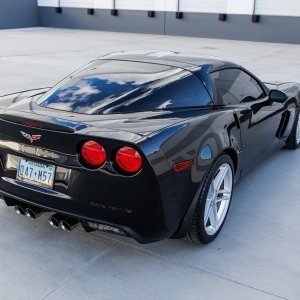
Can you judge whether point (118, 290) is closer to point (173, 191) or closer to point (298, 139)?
point (173, 191)

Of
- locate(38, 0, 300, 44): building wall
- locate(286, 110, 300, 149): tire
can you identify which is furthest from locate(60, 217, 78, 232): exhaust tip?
locate(38, 0, 300, 44): building wall

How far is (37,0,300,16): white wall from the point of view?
19.1m

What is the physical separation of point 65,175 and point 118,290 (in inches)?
29.8

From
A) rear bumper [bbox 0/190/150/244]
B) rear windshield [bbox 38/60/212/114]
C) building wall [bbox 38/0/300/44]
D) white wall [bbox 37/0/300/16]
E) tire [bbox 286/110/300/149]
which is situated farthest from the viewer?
building wall [bbox 38/0/300/44]

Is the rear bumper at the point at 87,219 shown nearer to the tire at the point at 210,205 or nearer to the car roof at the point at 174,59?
the tire at the point at 210,205

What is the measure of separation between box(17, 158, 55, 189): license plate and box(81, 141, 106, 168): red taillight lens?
27 centimetres

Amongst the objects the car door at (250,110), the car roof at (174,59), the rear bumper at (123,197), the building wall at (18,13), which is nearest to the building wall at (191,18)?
the building wall at (18,13)

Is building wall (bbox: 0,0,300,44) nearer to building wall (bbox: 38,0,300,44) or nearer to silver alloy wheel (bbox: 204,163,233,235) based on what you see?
building wall (bbox: 38,0,300,44)

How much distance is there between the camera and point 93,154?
257cm

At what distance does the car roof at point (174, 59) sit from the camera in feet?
11.8

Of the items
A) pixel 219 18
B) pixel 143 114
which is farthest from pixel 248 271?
pixel 219 18

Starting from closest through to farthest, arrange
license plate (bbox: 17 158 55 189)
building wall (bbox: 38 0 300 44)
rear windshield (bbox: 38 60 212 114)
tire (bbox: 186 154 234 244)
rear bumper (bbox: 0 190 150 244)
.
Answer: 1. rear bumper (bbox: 0 190 150 244)
2. license plate (bbox: 17 158 55 189)
3. tire (bbox: 186 154 234 244)
4. rear windshield (bbox: 38 60 212 114)
5. building wall (bbox: 38 0 300 44)

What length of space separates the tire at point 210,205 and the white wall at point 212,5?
17.6m

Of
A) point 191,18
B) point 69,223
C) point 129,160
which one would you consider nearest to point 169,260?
point 69,223
